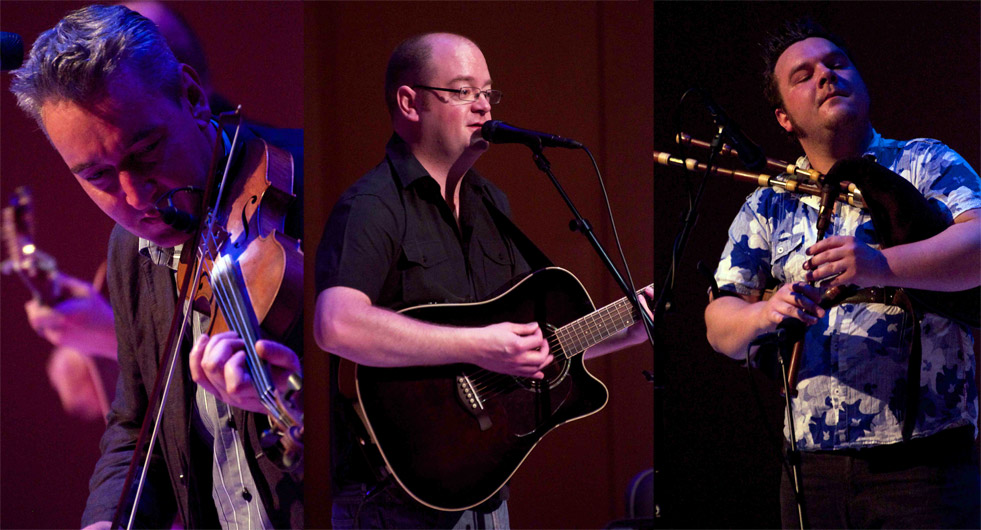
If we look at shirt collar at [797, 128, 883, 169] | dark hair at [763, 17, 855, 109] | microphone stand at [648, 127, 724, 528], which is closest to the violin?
microphone stand at [648, 127, 724, 528]

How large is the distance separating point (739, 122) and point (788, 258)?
0.47 meters

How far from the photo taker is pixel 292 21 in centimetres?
279

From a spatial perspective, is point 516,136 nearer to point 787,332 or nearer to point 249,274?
point 249,274

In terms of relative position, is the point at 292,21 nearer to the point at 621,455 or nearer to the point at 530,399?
the point at 530,399

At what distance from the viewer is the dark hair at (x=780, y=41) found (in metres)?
2.72

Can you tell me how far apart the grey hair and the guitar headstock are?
0.84ft

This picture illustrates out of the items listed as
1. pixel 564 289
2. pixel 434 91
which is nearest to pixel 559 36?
pixel 434 91

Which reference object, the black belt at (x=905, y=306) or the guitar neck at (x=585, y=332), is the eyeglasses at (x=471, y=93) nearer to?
the guitar neck at (x=585, y=332)

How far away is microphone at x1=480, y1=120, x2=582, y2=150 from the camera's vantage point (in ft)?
8.68

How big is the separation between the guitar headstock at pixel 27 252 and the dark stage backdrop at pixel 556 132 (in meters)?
0.77

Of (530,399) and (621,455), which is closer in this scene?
(530,399)

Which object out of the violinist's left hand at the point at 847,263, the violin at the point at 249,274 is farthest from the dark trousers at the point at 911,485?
the violin at the point at 249,274

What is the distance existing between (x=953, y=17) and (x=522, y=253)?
59.7 inches

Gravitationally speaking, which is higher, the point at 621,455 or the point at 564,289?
the point at 564,289
